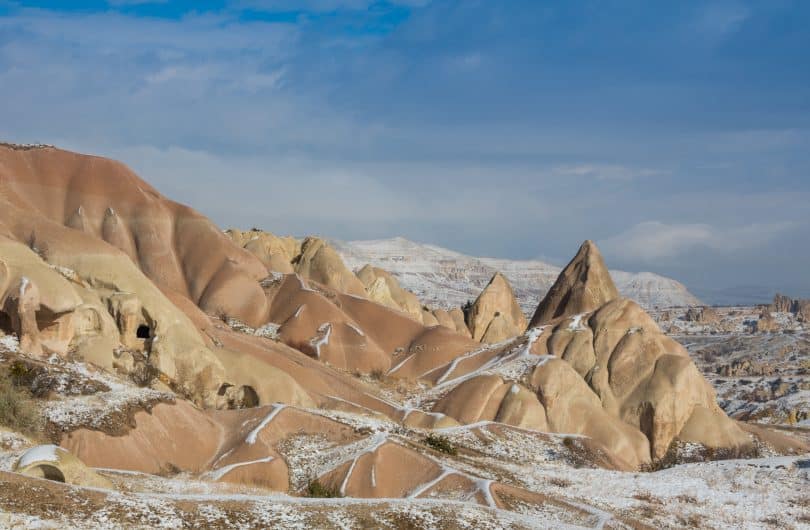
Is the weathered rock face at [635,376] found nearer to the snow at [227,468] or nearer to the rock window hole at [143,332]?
the rock window hole at [143,332]

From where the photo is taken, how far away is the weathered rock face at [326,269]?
84.0 meters

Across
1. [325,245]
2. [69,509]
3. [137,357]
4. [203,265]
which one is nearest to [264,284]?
[203,265]

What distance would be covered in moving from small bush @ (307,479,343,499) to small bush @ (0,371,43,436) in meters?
10.0

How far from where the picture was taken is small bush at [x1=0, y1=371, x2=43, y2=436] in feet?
103

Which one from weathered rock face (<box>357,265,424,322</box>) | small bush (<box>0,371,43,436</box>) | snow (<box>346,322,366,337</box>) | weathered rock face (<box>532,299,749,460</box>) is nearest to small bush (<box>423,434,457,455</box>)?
weathered rock face (<box>532,299,749,460</box>)

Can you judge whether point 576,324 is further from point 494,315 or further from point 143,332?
point 143,332

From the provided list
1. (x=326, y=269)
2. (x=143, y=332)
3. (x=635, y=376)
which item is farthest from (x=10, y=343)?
(x=326, y=269)

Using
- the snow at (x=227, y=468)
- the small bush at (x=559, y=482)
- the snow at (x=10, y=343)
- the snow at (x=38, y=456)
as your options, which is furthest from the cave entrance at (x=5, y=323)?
the small bush at (x=559, y=482)

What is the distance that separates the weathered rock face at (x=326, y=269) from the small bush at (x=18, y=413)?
165 ft

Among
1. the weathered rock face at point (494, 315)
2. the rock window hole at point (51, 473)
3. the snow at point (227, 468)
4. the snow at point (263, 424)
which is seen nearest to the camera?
the rock window hole at point (51, 473)

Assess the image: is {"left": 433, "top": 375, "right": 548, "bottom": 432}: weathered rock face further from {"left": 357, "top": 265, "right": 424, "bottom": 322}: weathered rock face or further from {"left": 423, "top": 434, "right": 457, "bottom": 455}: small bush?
{"left": 357, "top": 265, "right": 424, "bottom": 322}: weathered rock face

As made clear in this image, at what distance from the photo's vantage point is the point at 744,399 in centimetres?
10688

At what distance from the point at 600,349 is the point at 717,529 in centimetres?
2894

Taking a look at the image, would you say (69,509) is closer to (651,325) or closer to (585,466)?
(585,466)
